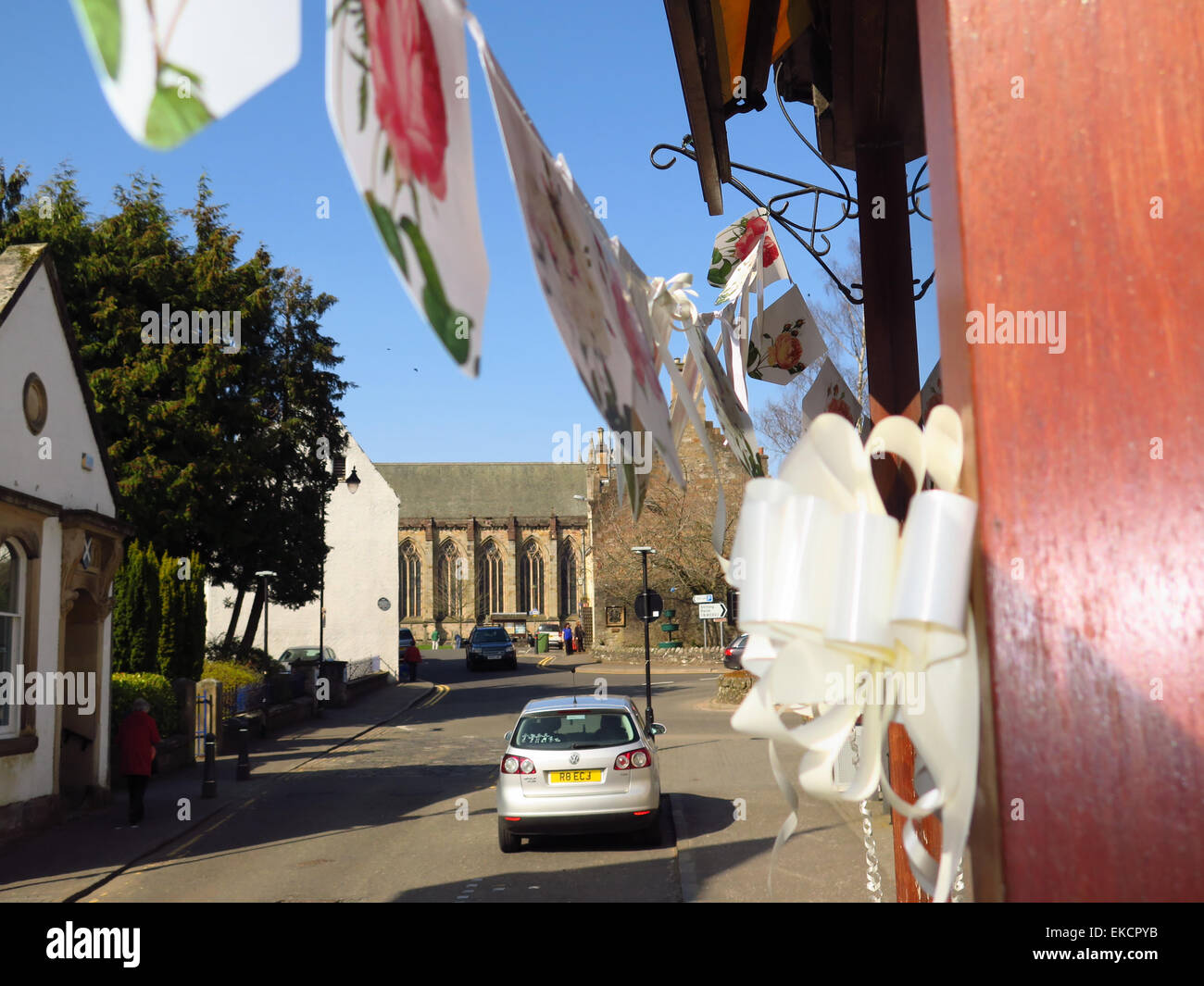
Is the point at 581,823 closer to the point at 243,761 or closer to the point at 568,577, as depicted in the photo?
the point at 243,761

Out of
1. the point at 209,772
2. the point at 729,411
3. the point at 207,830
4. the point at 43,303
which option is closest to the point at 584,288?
the point at 729,411

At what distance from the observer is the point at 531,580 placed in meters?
89.2

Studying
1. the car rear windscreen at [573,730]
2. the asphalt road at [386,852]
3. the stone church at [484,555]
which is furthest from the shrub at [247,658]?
the stone church at [484,555]

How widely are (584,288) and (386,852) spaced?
412 inches

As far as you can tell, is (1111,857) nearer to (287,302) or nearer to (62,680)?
(62,680)

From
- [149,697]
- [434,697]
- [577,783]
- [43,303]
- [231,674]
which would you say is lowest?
[434,697]

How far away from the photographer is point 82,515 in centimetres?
1376

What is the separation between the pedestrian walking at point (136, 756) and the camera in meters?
13.1

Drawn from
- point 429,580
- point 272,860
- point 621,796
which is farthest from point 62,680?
point 429,580

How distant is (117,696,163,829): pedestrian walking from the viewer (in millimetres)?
13109

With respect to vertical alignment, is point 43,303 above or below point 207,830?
above

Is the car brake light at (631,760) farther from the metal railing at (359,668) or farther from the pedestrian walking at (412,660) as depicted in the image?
the pedestrian walking at (412,660)

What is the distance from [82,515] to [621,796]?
26.7 ft

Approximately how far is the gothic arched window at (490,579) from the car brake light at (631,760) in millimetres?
77580
